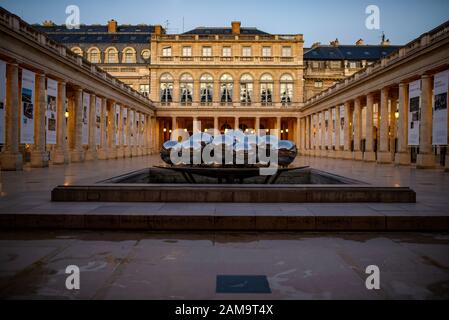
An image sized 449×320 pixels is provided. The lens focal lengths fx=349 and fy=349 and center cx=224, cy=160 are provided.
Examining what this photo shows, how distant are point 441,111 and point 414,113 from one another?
3771mm

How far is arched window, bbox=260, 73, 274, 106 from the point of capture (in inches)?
2446

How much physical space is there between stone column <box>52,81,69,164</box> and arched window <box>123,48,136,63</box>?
42405 mm

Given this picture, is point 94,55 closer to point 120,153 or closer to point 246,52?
point 246,52

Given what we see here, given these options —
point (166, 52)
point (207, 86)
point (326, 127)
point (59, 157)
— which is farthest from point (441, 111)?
point (166, 52)

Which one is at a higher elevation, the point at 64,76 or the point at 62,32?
the point at 62,32

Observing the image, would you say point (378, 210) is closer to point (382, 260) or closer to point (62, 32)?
point (382, 260)

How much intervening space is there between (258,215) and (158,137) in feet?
184

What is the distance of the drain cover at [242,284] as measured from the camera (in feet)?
13.6

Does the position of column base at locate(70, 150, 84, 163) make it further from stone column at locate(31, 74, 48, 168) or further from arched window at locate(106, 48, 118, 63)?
arched window at locate(106, 48, 118, 63)

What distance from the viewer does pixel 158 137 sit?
6181 centimetres

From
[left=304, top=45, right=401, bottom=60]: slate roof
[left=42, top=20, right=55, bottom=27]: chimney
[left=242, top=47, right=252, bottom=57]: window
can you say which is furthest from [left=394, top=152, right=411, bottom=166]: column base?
[left=42, top=20, right=55, bottom=27]: chimney

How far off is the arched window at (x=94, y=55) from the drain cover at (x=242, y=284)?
68709 millimetres

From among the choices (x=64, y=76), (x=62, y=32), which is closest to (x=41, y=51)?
(x=64, y=76)

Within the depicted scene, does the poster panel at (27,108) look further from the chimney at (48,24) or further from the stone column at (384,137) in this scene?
the chimney at (48,24)
